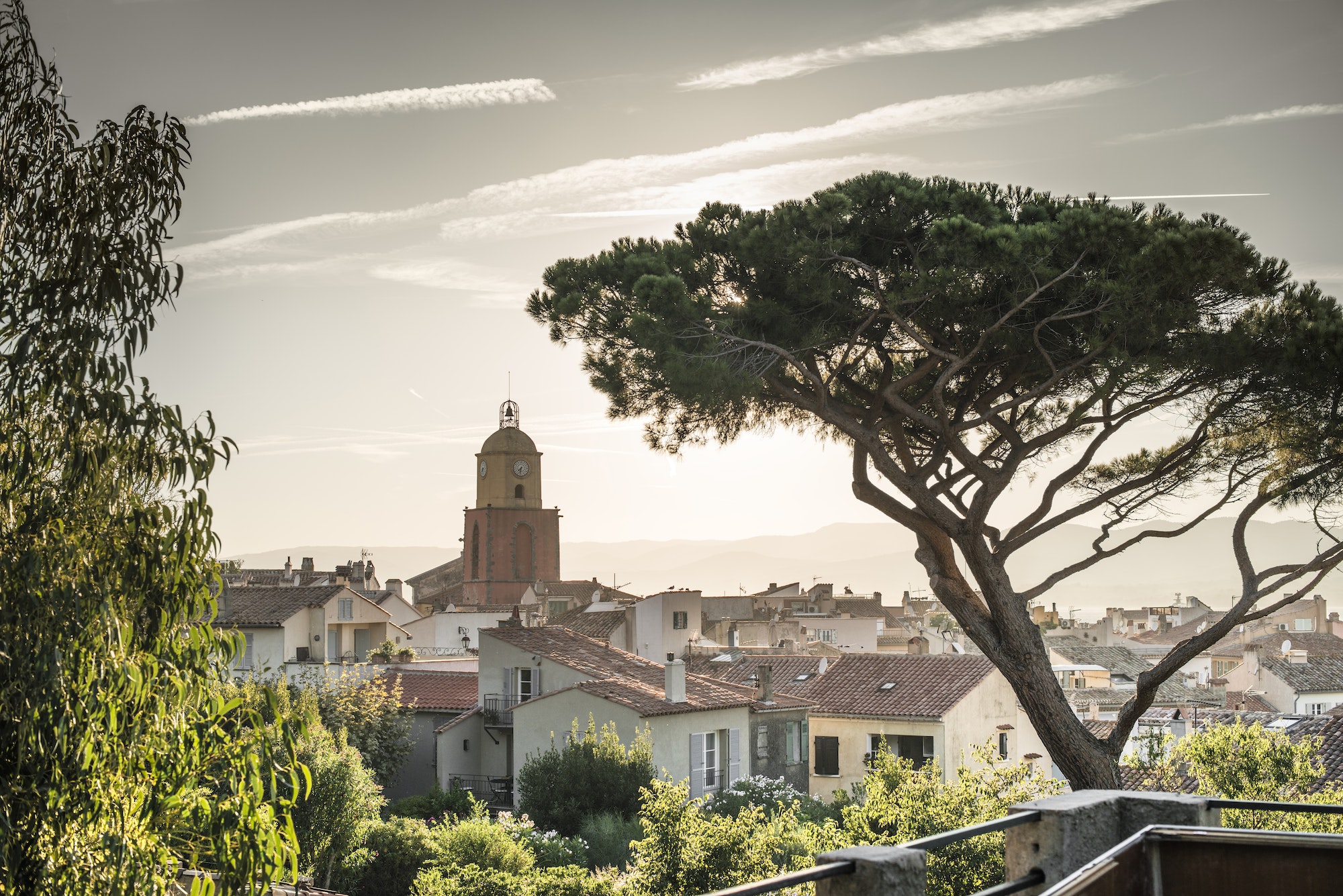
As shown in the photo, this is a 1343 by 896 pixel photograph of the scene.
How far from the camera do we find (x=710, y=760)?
32250 mm

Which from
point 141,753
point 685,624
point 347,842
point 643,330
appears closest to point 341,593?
point 685,624

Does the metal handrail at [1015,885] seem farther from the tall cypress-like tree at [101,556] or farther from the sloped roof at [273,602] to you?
the sloped roof at [273,602]

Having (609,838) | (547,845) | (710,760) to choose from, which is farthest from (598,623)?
(547,845)

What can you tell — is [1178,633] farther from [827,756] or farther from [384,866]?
[384,866]

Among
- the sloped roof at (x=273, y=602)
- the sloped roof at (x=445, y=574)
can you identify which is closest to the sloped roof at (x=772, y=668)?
the sloped roof at (x=273, y=602)

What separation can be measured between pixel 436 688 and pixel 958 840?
113 ft

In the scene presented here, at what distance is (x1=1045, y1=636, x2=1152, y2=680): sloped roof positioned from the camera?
58.2 m

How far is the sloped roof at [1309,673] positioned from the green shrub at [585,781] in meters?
30.3

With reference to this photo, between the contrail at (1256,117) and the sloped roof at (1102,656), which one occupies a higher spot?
the contrail at (1256,117)

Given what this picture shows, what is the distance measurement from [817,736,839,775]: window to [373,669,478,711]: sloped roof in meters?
10.2

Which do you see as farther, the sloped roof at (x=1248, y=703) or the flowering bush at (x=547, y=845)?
the sloped roof at (x=1248, y=703)

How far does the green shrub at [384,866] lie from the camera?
2472 cm

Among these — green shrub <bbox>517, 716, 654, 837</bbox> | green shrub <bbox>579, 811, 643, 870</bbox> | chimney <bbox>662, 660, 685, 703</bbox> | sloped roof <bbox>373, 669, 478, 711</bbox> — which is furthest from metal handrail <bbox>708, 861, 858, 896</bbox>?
sloped roof <bbox>373, 669, 478, 711</bbox>

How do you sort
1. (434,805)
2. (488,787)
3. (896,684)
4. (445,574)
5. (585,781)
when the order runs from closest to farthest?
(585,781) < (434,805) < (488,787) < (896,684) < (445,574)
